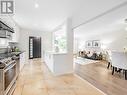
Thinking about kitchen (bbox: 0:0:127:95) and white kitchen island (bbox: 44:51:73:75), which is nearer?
kitchen (bbox: 0:0:127:95)

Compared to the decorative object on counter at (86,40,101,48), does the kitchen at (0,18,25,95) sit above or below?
below

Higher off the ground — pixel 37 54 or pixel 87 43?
pixel 87 43

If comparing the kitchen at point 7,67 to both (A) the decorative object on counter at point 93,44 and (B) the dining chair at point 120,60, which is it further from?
(A) the decorative object on counter at point 93,44

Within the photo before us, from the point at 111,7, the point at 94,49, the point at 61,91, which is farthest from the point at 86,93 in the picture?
the point at 94,49

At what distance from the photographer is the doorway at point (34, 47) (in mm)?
10203

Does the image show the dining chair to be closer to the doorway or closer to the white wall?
the white wall

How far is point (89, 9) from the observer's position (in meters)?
3.74

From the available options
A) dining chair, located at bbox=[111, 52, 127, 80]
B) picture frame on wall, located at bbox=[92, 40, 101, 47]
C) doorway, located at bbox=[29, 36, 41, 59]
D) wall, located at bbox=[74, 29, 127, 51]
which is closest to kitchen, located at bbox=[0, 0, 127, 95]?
dining chair, located at bbox=[111, 52, 127, 80]

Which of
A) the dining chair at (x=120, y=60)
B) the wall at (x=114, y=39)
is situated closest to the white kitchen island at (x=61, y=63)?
the dining chair at (x=120, y=60)

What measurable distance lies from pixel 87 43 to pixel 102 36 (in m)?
2.68

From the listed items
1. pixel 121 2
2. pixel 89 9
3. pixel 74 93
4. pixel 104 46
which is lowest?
Result: pixel 74 93

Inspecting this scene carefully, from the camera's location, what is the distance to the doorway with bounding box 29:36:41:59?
10.2 meters

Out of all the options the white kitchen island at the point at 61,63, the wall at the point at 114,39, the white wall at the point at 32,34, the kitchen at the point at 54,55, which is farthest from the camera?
the white wall at the point at 32,34

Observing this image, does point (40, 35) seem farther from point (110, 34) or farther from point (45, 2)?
point (45, 2)
